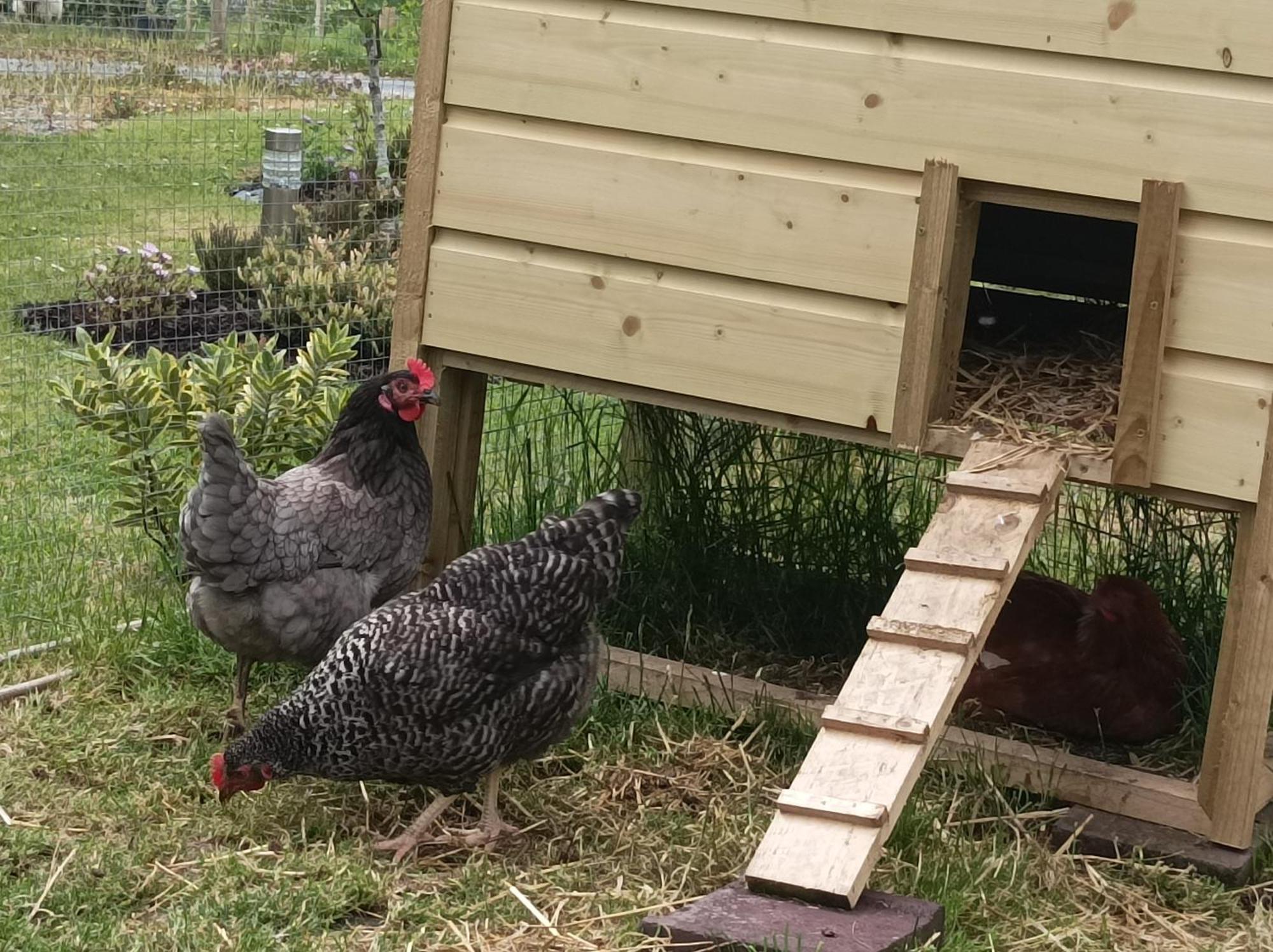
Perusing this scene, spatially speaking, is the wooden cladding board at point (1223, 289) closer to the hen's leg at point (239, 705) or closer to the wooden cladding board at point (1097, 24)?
the wooden cladding board at point (1097, 24)

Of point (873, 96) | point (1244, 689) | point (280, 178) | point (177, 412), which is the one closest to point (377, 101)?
point (280, 178)

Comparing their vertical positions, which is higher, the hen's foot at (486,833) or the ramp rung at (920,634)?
the ramp rung at (920,634)

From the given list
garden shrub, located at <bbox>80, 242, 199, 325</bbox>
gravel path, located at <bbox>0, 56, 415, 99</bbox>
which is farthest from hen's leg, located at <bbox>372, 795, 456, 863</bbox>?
garden shrub, located at <bbox>80, 242, 199, 325</bbox>

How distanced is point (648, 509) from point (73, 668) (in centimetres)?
181

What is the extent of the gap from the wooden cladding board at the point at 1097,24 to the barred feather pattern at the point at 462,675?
1.30m

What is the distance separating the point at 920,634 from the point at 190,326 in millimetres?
4892

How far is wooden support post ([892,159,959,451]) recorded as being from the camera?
12.5 feet

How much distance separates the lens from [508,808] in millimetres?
4035

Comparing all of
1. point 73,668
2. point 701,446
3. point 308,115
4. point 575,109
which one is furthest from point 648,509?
point 308,115

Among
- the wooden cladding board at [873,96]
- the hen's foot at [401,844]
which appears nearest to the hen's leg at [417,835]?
the hen's foot at [401,844]

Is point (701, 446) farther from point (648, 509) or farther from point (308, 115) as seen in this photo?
point (308, 115)

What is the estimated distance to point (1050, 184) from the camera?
373 cm

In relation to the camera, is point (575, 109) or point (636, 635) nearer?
point (575, 109)

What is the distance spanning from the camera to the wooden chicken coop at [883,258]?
11.7 ft
